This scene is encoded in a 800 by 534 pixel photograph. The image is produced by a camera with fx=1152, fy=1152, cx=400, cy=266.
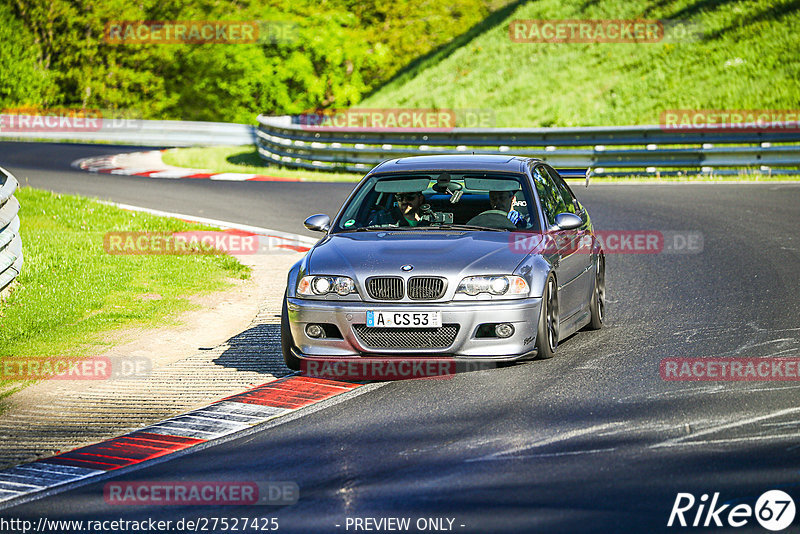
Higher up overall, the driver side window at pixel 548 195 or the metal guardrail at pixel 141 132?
the driver side window at pixel 548 195

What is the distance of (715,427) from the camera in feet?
22.0

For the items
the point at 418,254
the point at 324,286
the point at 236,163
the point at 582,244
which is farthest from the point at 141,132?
the point at 418,254

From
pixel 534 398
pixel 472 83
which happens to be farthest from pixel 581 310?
pixel 472 83

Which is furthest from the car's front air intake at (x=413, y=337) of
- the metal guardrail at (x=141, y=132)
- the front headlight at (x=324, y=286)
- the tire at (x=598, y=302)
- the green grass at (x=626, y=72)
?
the metal guardrail at (x=141, y=132)

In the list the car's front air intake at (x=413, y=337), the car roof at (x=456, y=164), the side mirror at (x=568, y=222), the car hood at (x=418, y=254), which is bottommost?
the car's front air intake at (x=413, y=337)

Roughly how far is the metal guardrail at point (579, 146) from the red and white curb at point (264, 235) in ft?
24.8

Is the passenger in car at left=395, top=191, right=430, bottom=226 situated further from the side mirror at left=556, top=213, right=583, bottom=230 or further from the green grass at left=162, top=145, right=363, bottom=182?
the green grass at left=162, top=145, right=363, bottom=182

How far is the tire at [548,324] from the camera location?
27.9ft

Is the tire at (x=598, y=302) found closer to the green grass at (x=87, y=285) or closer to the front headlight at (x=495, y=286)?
the front headlight at (x=495, y=286)

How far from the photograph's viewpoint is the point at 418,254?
8.54m

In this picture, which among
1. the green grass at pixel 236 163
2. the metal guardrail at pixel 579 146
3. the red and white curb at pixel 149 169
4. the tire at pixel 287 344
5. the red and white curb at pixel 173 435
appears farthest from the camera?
the green grass at pixel 236 163

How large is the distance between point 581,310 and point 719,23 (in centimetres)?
2996

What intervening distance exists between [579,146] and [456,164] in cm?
1589

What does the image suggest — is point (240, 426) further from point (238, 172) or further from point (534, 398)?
point (238, 172)
